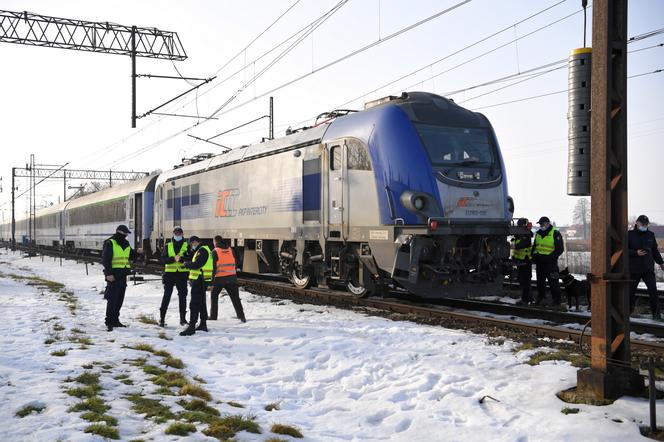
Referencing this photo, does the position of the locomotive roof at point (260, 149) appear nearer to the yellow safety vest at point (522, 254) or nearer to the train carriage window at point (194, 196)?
the train carriage window at point (194, 196)

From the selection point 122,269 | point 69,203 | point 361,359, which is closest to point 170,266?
point 122,269

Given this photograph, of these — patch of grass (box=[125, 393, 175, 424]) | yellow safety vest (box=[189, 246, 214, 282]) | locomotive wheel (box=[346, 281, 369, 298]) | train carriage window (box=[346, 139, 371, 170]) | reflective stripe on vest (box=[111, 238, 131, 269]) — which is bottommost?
patch of grass (box=[125, 393, 175, 424])

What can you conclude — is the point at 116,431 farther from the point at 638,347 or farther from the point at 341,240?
the point at 341,240

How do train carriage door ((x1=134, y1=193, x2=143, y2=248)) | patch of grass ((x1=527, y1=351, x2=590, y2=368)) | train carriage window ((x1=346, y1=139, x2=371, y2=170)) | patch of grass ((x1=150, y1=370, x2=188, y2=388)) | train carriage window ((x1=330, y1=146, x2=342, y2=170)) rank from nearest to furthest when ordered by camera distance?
patch of grass ((x1=150, y1=370, x2=188, y2=388))
patch of grass ((x1=527, y1=351, x2=590, y2=368))
train carriage window ((x1=346, y1=139, x2=371, y2=170))
train carriage window ((x1=330, y1=146, x2=342, y2=170))
train carriage door ((x1=134, y1=193, x2=143, y2=248))

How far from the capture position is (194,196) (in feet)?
61.4

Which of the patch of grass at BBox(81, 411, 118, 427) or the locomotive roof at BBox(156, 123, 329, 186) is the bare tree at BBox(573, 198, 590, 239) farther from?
the patch of grass at BBox(81, 411, 118, 427)

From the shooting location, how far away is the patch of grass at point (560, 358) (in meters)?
6.54

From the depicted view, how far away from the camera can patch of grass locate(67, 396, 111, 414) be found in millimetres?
5187

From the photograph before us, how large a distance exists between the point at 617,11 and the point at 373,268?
6.38 meters

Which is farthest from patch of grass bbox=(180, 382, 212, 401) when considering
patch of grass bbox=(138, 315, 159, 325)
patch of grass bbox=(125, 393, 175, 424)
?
patch of grass bbox=(138, 315, 159, 325)

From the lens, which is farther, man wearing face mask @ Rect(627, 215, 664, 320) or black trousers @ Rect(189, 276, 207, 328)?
man wearing face mask @ Rect(627, 215, 664, 320)

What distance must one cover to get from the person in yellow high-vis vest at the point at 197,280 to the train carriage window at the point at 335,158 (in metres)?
3.20

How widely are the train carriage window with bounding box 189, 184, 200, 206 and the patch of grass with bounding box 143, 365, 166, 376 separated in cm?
1190

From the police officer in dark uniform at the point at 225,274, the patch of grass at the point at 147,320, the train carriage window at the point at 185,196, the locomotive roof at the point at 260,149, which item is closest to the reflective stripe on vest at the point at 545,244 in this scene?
the locomotive roof at the point at 260,149
